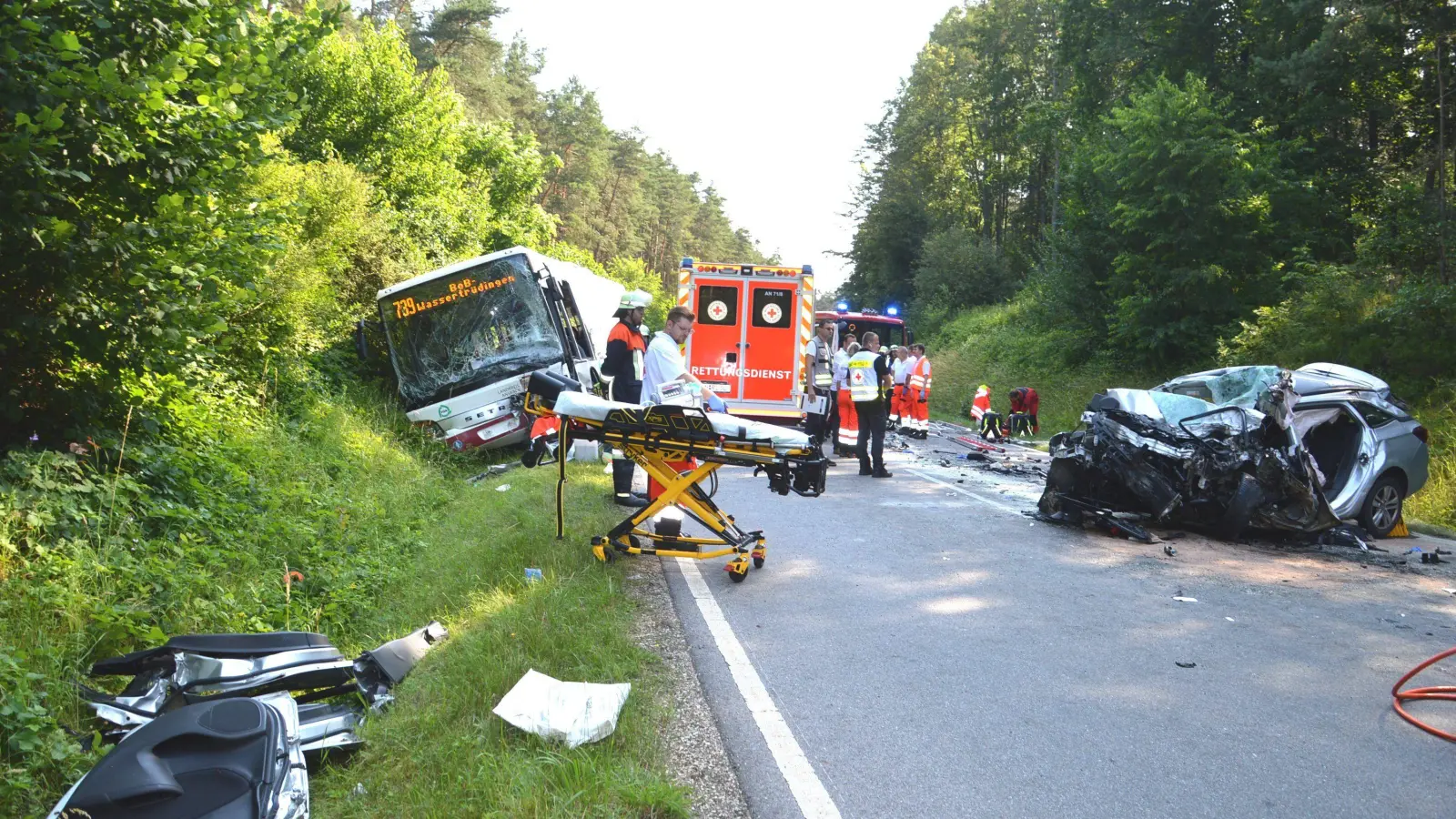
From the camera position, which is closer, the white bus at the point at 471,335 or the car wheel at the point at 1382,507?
the car wheel at the point at 1382,507

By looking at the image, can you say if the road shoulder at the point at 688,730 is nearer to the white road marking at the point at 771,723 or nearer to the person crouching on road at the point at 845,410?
the white road marking at the point at 771,723

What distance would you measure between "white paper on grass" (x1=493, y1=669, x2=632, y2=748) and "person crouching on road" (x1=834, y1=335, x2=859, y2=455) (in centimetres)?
1022

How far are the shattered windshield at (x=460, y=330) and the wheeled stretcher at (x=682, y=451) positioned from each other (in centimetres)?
618

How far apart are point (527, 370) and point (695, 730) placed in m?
9.08

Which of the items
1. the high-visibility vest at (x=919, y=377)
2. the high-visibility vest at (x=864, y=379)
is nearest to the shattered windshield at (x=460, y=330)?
the high-visibility vest at (x=864, y=379)

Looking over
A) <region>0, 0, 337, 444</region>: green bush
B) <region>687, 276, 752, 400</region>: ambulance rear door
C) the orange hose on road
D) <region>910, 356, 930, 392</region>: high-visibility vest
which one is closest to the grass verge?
<region>0, 0, 337, 444</region>: green bush

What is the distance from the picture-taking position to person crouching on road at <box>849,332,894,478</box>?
12492 millimetres

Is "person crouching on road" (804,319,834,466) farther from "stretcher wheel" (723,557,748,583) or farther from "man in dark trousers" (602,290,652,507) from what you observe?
"stretcher wheel" (723,557,748,583)

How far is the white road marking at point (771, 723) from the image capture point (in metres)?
3.74

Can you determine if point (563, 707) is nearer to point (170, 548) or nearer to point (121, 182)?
point (170, 548)

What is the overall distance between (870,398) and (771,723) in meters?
8.39

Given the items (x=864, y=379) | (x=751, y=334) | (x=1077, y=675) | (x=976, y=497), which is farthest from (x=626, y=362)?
(x=751, y=334)

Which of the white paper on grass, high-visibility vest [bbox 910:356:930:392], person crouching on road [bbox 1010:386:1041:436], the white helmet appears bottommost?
person crouching on road [bbox 1010:386:1041:436]

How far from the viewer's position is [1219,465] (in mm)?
8750
